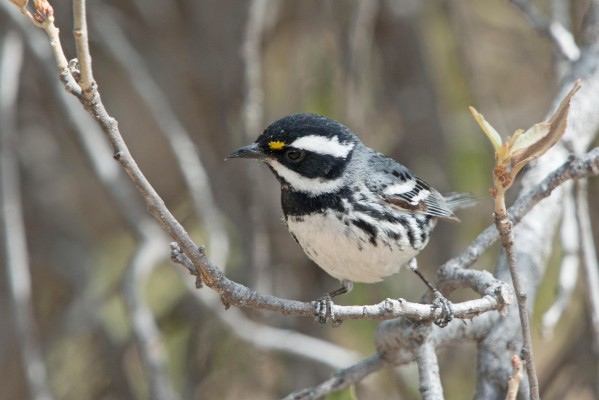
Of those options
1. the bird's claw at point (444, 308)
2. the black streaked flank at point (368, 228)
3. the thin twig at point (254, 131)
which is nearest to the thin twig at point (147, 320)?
the thin twig at point (254, 131)

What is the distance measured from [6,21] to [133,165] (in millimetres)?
2575

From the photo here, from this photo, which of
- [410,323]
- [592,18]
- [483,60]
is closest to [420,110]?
[483,60]

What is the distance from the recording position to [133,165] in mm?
1753

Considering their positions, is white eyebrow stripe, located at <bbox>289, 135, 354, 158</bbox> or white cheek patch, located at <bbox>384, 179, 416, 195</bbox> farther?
white cheek patch, located at <bbox>384, 179, 416, 195</bbox>

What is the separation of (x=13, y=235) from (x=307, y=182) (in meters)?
1.49

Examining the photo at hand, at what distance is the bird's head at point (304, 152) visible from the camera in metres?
2.97

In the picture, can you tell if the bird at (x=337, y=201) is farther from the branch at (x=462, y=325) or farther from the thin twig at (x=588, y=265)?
the thin twig at (x=588, y=265)

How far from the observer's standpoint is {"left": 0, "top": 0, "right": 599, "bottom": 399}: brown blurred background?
172 inches

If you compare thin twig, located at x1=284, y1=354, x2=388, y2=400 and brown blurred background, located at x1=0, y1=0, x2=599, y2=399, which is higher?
brown blurred background, located at x1=0, y1=0, x2=599, y2=399

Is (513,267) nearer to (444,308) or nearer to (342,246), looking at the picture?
(444,308)

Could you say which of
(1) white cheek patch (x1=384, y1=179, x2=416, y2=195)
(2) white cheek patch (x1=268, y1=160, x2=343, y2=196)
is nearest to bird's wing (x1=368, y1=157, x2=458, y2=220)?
(1) white cheek patch (x1=384, y1=179, x2=416, y2=195)

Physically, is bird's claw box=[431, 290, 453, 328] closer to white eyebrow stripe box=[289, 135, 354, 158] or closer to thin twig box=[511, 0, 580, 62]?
white eyebrow stripe box=[289, 135, 354, 158]

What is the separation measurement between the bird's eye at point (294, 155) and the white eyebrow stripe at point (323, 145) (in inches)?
1.0

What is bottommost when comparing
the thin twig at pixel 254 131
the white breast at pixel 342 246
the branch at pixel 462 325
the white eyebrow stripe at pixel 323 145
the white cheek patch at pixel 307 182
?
the branch at pixel 462 325
